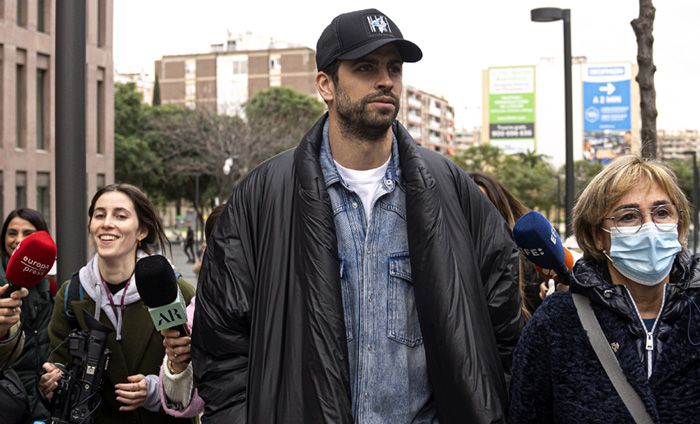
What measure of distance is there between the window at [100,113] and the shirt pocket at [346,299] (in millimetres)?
34042

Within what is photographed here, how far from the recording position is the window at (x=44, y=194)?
106ft

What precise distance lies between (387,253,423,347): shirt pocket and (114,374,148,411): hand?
1.45 meters

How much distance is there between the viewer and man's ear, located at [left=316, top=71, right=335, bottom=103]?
10.4 ft

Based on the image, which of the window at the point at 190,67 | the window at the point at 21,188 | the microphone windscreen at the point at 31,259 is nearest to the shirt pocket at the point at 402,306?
the microphone windscreen at the point at 31,259

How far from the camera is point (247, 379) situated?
294cm

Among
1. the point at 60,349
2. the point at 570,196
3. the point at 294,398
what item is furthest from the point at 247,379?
the point at 570,196

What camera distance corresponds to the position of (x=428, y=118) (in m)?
147

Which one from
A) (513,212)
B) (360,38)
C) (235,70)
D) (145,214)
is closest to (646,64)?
(513,212)

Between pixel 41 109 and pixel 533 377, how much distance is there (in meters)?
31.5

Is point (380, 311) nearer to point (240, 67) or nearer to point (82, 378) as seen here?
point (82, 378)

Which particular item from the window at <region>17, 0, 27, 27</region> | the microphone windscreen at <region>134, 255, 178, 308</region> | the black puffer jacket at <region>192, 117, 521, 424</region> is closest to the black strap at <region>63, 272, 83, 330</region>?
the microphone windscreen at <region>134, 255, 178, 308</region>

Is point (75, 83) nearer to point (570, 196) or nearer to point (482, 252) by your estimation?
point (482, 252)

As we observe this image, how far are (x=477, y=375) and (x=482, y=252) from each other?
0.41 m

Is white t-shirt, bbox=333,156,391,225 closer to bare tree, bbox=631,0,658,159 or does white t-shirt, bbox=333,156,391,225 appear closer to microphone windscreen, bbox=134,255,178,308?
microphone windscreen, bbox=134,255,178,308
